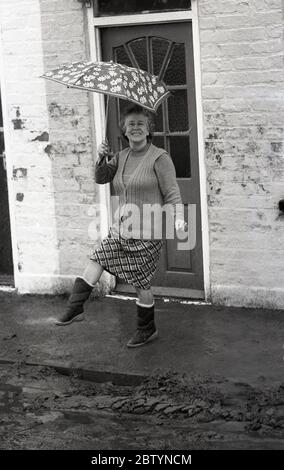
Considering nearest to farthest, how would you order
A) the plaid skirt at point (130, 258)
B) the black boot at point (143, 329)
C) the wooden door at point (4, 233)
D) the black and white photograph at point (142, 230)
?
the black and white photograph at point (142, 230), the plaid skirt at point (130, 258), the black boot at point (143, 329), the wooden door at point (4, 233)

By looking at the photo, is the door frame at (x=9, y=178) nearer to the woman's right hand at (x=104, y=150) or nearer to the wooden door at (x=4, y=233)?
the wooden door at (x=4, y=233)

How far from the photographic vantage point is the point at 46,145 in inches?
360

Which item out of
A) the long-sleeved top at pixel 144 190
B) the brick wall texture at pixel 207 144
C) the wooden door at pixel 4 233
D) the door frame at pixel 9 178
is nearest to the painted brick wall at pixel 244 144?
the brick wall texture at pixel 207 144

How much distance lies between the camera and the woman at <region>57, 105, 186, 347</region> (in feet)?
23.7

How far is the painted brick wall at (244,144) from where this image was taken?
8000 mm

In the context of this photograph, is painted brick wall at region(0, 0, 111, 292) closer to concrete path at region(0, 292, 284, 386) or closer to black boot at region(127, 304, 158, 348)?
concrete path at region(0, 292, 284, 386)

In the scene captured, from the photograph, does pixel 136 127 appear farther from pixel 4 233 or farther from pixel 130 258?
pixel 4 233

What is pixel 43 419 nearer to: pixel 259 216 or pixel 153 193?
pixel 153 193

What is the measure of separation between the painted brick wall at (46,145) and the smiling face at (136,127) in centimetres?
173

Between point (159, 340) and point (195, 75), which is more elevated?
point (195, 75)

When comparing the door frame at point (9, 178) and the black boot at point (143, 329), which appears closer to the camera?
the black boot at point (143, 329)

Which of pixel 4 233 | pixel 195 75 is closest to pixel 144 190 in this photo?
pixel 195 75

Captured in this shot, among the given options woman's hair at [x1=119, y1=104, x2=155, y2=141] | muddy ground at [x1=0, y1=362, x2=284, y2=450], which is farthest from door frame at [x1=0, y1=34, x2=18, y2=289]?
muddy ground at [x1=0, y1=362, x2=284, y2=450]

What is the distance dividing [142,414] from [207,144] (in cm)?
296
